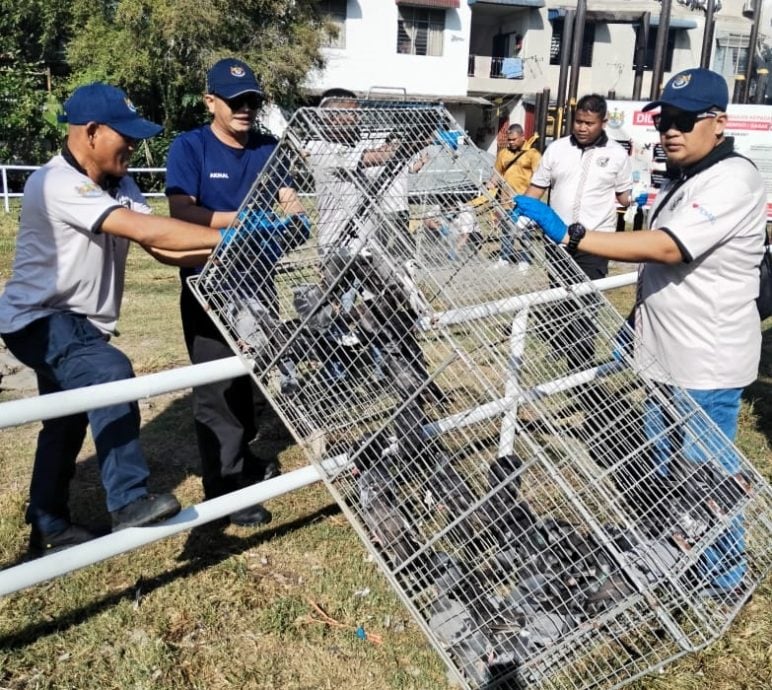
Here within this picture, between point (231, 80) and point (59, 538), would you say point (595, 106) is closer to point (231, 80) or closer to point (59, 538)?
point (231, 80)

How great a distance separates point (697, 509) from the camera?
261 cm

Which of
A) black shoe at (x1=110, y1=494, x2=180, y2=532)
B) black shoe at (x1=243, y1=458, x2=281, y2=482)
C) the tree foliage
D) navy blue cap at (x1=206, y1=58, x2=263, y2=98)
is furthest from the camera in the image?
the tree foliage

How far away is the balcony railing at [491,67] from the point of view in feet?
106

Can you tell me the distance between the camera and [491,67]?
1287 inches

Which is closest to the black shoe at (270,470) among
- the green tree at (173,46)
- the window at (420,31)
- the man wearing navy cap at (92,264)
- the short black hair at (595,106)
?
the man wearing navy cap at (92,264)

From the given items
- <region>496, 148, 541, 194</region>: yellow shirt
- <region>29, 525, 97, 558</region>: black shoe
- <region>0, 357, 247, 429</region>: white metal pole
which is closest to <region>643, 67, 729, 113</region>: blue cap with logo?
<region>0, 357, 247, 429</region>: white metal pole

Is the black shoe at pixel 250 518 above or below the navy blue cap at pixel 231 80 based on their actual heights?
below

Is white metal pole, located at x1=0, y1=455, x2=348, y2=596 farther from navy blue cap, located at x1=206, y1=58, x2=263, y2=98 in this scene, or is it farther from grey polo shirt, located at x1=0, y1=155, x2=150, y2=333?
navy blue cap, located at x1=206, y1=58, x2=263, y2=98

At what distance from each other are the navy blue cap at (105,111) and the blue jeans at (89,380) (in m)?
0.68

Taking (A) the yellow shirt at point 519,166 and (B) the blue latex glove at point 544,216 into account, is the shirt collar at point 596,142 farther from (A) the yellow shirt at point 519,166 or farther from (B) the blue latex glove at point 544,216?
(A) the yellow shirt at point 519,166

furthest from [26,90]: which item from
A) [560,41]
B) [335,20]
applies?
[560,41]

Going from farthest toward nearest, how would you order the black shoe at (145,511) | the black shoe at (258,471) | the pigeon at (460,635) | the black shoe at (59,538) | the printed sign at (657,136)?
the printed sign at (657,136) < the black shoe at (258,471) < the black shoe at (59,538) < the black shoe at (145,511) < the pigeon at (460,635)

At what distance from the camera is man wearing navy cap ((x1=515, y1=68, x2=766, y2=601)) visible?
2711mm

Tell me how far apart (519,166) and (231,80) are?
23.3 feet
